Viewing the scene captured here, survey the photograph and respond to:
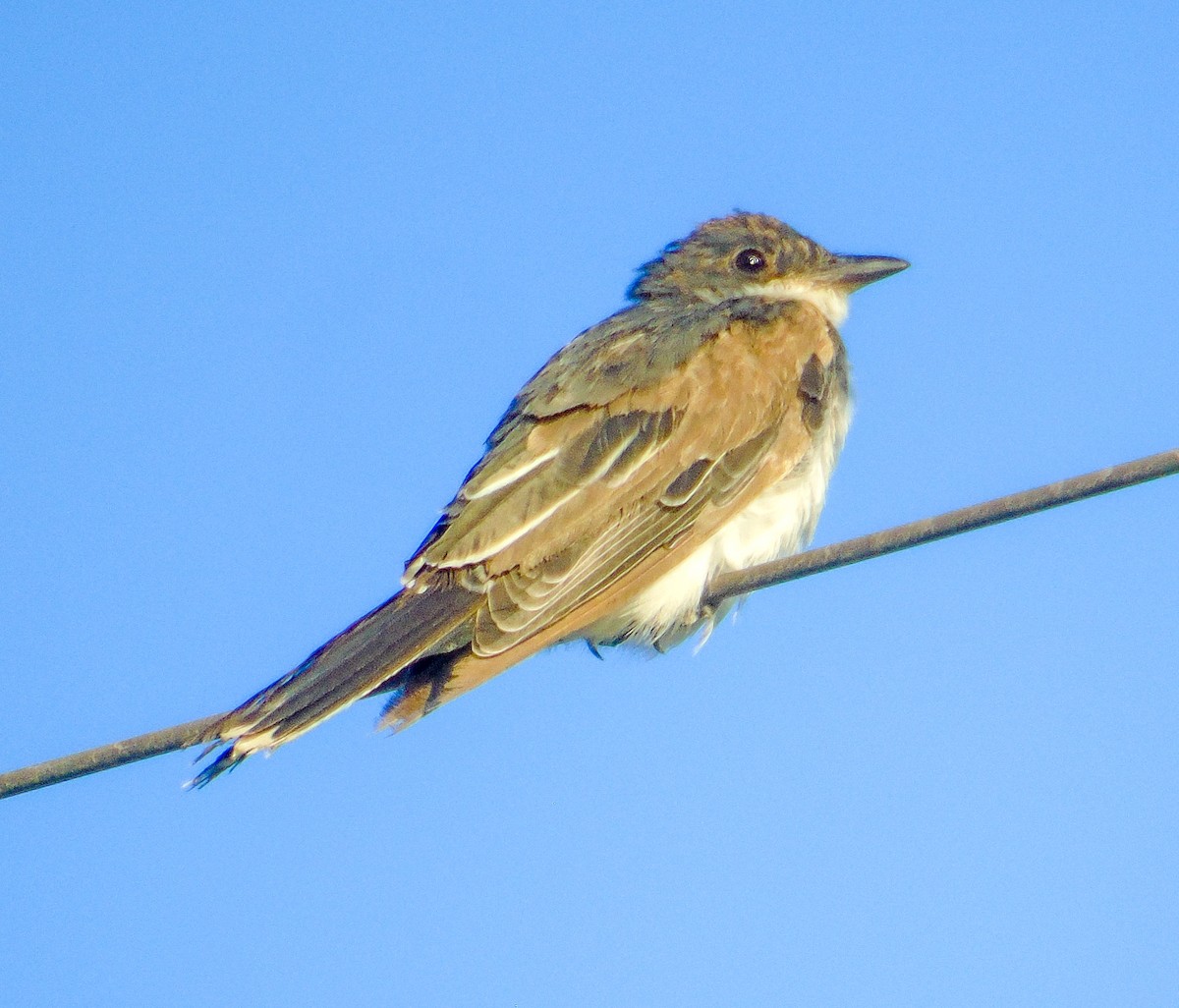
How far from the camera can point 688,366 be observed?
7.54 meters

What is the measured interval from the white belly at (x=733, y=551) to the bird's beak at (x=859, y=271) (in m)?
1.51

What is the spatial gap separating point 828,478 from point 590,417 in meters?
1.31

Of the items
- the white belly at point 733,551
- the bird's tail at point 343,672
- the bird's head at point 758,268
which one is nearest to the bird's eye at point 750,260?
the bird's head at point 758,268

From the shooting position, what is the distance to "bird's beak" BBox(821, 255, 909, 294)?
9078 mm

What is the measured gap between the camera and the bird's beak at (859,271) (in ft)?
29.8

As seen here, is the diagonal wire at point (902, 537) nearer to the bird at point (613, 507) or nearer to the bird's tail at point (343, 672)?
the bird's tail at point (343, 672)

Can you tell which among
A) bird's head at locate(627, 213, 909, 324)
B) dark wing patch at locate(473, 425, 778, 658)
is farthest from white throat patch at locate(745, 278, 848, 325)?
dark wing patch at locate(473, 425, 778, 658)

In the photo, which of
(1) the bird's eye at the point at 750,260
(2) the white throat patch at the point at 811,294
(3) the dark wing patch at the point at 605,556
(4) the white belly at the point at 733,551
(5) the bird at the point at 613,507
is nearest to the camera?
(5) the bird at the point at 613,507

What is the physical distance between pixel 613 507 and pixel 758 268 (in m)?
2.77

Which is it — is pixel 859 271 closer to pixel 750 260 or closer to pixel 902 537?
pixel 750 260

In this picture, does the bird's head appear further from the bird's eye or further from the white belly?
the white belly

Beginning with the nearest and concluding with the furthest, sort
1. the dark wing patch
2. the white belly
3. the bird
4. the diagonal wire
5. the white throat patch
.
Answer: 1. the diagonal wire
2. the bird
3. the dark wing patch
4. the white belly
5. the white throat patch

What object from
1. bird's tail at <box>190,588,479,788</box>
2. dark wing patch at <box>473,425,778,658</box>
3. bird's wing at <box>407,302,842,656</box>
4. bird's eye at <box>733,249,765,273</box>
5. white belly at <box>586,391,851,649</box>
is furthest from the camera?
bird's eye at <box>733,249,765,273</box>

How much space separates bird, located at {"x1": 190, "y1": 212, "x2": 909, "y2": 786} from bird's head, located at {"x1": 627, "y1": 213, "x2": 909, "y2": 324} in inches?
24.9
